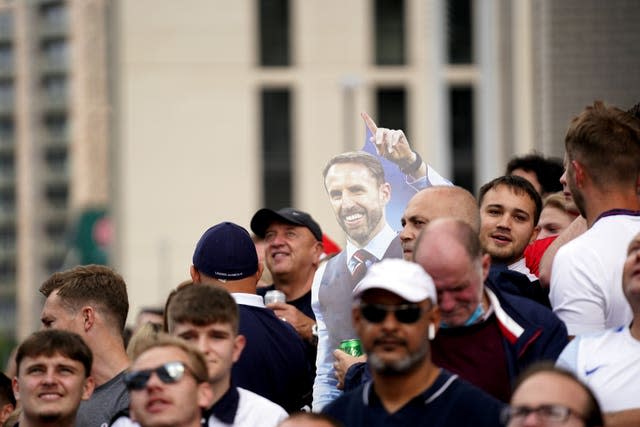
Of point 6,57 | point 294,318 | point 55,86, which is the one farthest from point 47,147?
point 294,318

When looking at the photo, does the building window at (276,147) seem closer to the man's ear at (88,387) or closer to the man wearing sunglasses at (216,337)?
the man's ear at (88,387)

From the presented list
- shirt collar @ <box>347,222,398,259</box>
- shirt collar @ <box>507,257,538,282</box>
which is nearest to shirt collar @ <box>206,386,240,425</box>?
shirt collar @ <box>347,222,398,259</box>

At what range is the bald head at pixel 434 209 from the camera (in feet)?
27.8

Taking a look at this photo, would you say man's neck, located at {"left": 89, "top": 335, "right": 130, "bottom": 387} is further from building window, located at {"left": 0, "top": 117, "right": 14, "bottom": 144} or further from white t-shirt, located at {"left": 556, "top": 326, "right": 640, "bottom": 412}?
building window, located at {"left": 0, "top": 117, "right": 14, "bottom": 144}

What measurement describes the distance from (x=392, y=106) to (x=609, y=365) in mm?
55166

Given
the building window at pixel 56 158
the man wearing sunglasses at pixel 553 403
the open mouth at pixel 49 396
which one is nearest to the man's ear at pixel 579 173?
the man wearing sunglasses at pixel 553 403

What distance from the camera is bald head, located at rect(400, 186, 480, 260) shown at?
8.47 metres

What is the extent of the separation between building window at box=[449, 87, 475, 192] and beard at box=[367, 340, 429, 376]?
5222cm

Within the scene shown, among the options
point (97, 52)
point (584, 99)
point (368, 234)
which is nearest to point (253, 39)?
point (584, 99)

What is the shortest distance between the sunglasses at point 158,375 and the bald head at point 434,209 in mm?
1562

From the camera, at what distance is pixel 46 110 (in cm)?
16788

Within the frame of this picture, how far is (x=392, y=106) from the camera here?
A: 205 feet

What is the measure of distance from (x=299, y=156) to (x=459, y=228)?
2102 inches

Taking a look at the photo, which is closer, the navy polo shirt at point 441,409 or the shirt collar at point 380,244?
the navy polo shirt at point 441,409
